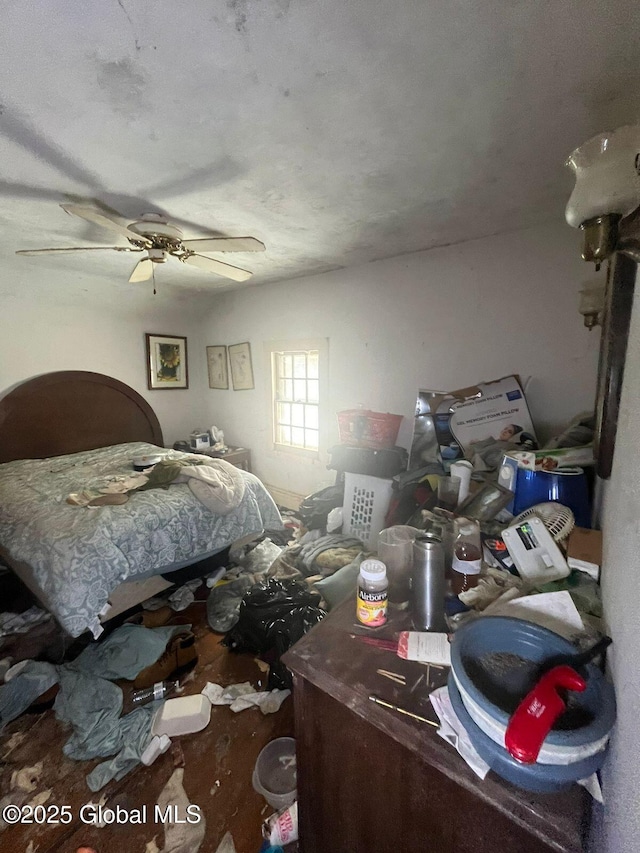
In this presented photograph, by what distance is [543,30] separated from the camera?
839 mm

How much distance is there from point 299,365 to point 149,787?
123 inches

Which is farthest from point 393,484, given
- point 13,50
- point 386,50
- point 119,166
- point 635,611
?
point 13,50

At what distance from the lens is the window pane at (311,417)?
352cm

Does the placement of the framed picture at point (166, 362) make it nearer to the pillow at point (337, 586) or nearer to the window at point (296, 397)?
the window at point (296, 397)

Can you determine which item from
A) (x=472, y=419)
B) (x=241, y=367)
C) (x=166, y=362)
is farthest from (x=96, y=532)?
(x=166, y=362)

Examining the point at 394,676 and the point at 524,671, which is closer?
the point at 524,671

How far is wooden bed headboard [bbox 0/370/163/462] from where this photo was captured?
3039mm

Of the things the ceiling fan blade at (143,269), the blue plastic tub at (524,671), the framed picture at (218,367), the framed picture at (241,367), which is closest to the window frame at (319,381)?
the framed picture at (241,367)

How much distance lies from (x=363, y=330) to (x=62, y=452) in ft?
10.3

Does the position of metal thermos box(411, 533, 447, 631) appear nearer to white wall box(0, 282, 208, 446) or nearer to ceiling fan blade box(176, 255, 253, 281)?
ceiling fan blade box(176, 255, 253, 281)

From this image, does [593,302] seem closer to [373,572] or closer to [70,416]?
[373,572]

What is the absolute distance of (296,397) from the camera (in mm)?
3680

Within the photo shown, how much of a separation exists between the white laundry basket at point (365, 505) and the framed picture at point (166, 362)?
2.68m

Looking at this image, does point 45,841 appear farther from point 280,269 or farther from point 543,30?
point 280,269
